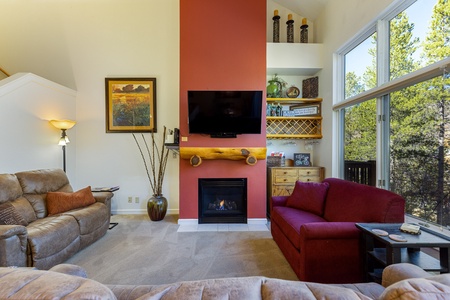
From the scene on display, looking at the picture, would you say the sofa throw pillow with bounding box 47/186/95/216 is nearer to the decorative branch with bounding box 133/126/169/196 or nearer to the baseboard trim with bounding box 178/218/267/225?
the decorative branch with bounding box 133/126/169/196

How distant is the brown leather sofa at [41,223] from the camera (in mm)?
1841

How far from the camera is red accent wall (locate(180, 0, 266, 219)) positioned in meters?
3.53

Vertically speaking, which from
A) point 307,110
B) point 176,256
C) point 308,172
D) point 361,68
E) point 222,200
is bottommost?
point 176,256

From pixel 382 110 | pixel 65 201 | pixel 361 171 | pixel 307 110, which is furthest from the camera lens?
pixel 307 110

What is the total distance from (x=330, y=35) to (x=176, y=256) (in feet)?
14.3

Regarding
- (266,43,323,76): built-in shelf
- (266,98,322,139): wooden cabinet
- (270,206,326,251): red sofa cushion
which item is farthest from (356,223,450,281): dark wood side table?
(266,43,323,76): built-in shelf

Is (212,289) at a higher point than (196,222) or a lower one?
higher

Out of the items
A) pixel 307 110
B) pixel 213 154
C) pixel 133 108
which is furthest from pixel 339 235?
pixel 133 108

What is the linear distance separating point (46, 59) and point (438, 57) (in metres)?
6.11

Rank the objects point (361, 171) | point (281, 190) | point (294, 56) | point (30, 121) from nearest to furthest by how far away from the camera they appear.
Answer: point (361, 171) → point (30, 121) → point (281, 190) → point (294, 56)

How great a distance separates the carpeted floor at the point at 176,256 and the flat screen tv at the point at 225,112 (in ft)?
5.54

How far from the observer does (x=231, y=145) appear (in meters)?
3.60

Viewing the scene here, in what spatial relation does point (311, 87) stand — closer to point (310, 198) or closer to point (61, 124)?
point (310, 198)

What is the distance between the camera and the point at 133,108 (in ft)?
13.6
